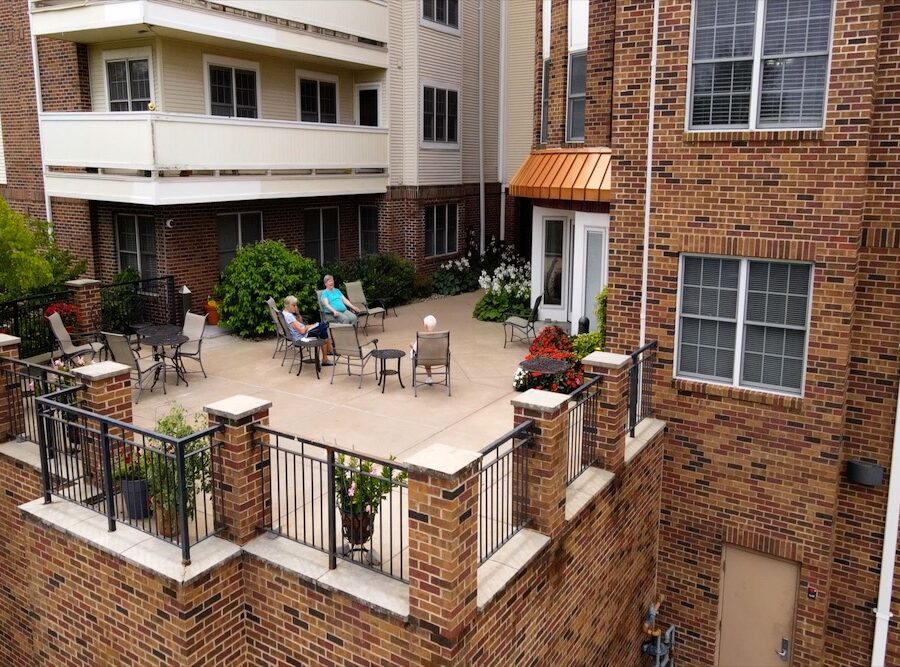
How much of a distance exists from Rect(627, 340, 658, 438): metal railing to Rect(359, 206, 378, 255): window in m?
12.5

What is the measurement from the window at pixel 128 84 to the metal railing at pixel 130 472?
9.88m

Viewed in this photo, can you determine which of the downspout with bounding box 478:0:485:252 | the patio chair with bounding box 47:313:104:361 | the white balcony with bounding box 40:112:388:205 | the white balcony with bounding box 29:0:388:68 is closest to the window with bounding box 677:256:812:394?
the patio chair with bounding box 47:313:104:361

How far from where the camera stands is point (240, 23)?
15.4 meters

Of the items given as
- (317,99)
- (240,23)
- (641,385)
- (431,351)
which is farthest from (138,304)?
(641,385)

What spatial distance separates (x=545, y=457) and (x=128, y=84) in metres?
13.4

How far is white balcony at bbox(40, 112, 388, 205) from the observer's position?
1371 centimetres

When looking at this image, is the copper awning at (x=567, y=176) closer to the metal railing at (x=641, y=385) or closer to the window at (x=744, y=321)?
the window at (x=744, y=321)

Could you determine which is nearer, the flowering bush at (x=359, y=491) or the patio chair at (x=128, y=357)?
the flowering bush at (x=359, y=491)

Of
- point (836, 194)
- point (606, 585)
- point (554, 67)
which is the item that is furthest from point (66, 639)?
point (554, 67)

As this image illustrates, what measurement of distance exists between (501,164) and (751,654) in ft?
59.3

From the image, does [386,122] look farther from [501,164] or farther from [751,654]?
[751,654]

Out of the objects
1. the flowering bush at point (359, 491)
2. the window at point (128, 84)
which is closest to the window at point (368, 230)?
the window at point (128, 84)

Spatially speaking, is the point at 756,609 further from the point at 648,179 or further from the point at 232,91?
the point at 232,91

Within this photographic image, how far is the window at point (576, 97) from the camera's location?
1393cm
